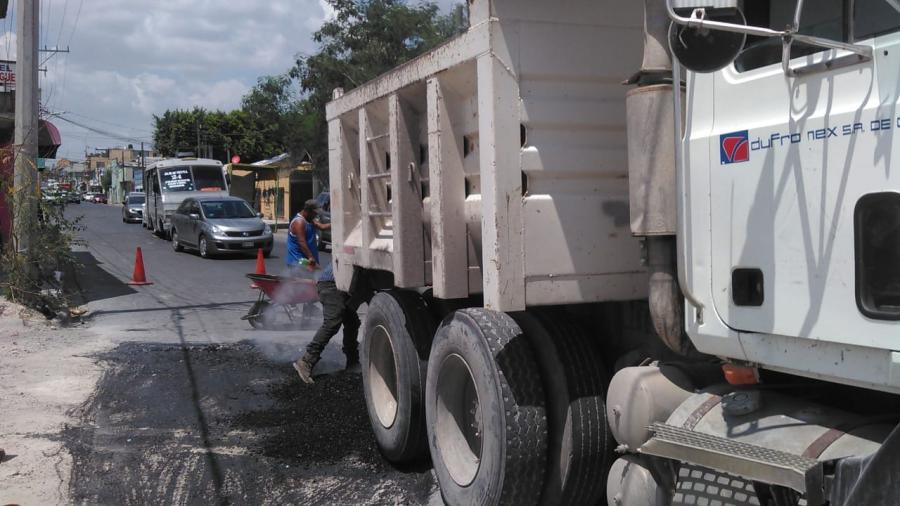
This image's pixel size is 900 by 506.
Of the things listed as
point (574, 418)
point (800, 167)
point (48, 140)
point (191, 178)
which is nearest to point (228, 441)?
point (574, 418)

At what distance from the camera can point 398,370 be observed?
208 inches

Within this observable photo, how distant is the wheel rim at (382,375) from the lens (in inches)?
226

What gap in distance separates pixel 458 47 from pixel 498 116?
61cm

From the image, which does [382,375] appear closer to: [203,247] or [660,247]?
[660,247]

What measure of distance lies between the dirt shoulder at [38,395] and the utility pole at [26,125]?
1145mm

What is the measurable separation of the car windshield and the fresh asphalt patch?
45.6ft

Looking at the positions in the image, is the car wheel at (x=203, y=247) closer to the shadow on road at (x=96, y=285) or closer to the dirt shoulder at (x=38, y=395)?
the shadow on road at (x=96, y=285)

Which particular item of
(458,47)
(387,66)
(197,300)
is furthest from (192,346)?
(387,66)

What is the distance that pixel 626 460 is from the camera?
10.5ft

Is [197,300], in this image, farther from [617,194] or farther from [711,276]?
[711,276]

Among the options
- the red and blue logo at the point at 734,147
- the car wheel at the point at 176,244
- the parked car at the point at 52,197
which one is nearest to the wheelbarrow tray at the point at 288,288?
the parked car at the point at 52,197

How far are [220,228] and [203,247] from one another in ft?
2.86

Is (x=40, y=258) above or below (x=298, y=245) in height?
below

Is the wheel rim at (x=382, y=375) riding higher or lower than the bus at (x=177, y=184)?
lower
